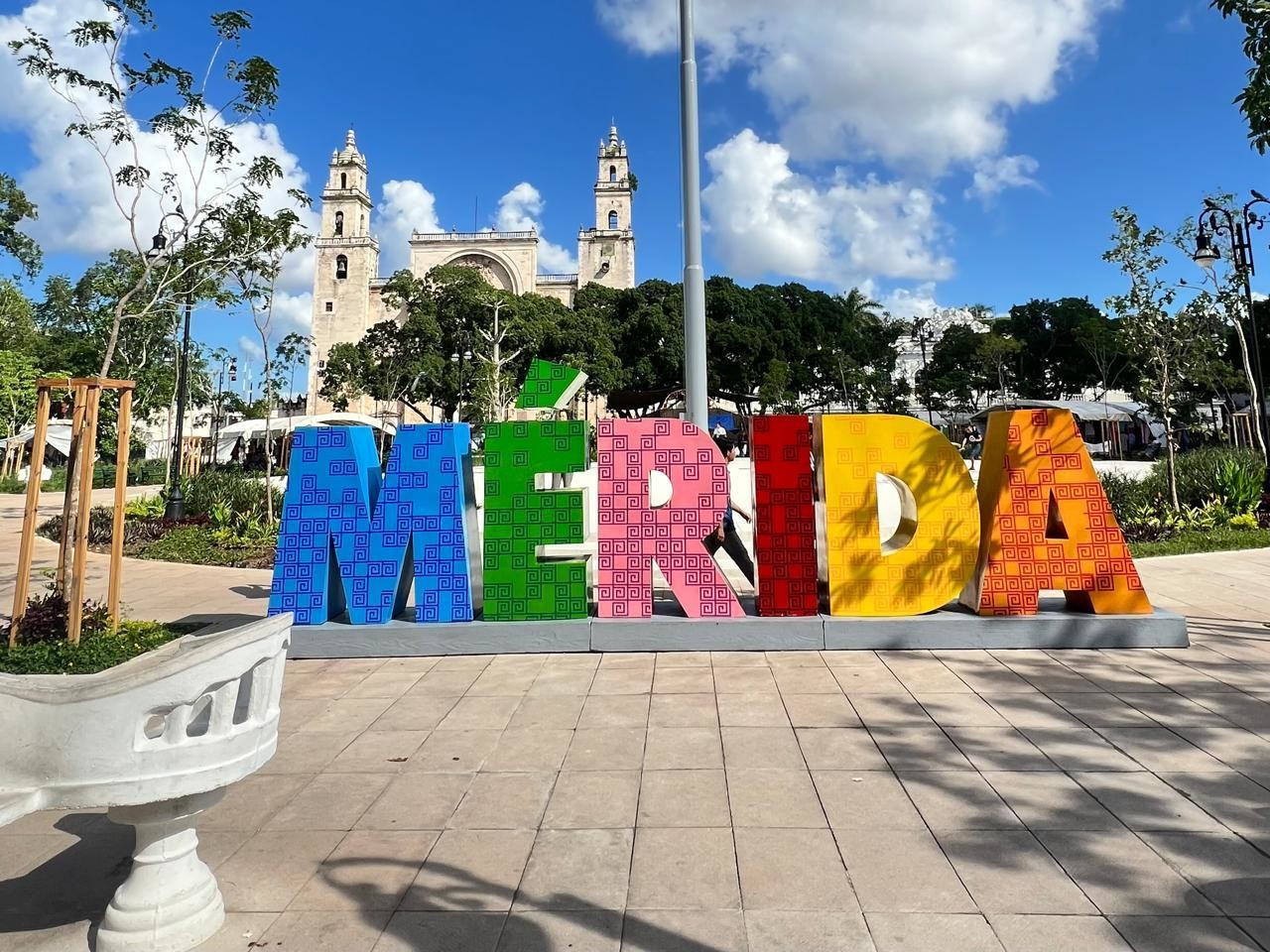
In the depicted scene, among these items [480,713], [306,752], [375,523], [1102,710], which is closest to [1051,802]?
[1102,710]

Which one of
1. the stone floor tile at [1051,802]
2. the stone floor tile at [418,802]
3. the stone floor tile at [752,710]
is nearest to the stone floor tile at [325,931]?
the stone floor tile at [418,802]

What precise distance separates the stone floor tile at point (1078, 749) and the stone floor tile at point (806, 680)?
1.32m

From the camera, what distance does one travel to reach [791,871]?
9.84 ft

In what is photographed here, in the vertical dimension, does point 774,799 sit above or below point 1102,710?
below

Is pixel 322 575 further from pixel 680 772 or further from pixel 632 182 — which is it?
pixel 632 182

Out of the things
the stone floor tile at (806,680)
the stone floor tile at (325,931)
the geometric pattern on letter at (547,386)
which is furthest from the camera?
the geometric pattern on letter at (547,386)

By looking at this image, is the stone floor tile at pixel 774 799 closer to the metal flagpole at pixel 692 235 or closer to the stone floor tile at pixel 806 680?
the stone floor tile at pixel 806 680

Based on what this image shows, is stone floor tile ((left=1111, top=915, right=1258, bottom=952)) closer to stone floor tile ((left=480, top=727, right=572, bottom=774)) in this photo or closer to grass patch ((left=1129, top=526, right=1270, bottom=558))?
stone floor tile ((left=480, top=727, right=572, bottom=774))

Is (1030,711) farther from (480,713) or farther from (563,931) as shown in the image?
(480,713)

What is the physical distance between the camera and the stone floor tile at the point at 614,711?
4721 mm

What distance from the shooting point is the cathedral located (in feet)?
217

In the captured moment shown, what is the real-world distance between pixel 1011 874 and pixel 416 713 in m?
3.76

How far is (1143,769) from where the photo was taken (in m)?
3.87

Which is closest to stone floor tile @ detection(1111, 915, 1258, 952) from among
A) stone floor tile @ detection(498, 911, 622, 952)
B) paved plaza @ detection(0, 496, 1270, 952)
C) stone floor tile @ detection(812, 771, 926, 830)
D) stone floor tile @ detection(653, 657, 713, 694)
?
paved plaza @ detection(0, 496, 1270, 952)
